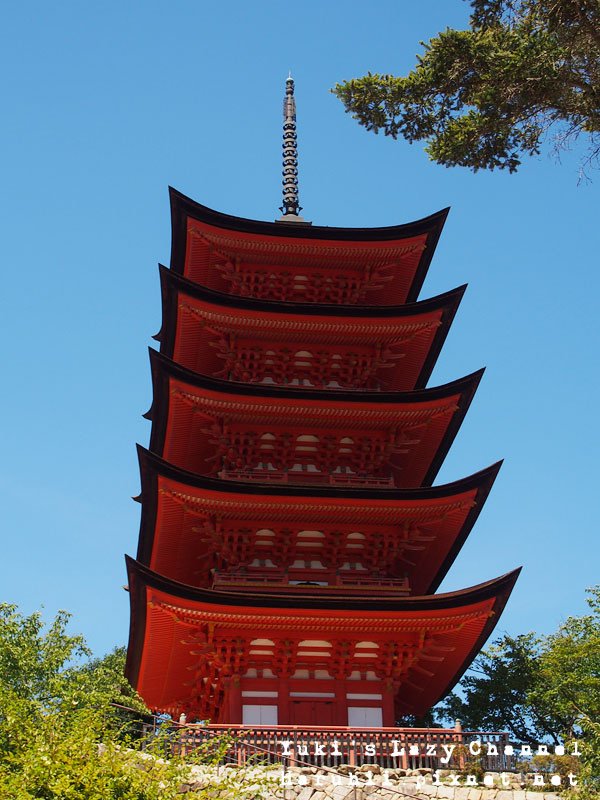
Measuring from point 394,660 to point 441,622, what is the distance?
52.4 inches

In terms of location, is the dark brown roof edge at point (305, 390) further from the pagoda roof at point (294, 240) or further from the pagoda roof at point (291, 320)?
the pagoda roof at point (294, 240)

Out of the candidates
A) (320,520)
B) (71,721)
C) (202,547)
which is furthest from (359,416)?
(71,721)

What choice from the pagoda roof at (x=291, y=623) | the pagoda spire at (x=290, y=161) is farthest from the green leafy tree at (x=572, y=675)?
the pagoda spire at (x=290, y=161)

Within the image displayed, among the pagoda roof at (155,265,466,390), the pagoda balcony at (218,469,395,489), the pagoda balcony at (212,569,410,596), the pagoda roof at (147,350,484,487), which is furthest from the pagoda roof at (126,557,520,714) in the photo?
the pagoda roof at (155,265,466,390)

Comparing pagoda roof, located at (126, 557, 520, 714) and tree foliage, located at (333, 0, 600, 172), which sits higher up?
tree foliage, located at (333, 0, 600, 172)

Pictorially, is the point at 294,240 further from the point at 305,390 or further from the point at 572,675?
the point at 572,675

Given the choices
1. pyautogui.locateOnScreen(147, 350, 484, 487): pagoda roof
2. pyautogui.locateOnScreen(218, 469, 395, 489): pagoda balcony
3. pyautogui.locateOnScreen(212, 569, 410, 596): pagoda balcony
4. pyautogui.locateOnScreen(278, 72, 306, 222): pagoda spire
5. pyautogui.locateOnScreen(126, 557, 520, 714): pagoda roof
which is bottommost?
pyautogui.locateOnScreen(126, 557, 520, 714): pagoda roof

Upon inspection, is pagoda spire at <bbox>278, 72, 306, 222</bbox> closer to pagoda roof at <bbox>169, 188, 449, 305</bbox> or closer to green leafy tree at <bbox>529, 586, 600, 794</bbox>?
pagoda roof at <bbox>169, 188, 449, 305</bbox>

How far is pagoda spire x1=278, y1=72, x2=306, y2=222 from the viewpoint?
31.7m

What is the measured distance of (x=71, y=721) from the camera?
16375mm

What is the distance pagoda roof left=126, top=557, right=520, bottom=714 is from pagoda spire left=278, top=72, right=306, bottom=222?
13.4 metres

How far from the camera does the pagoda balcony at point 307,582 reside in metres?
21.5

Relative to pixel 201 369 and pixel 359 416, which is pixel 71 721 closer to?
Result: pixel 359 416

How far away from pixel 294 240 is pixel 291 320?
9.35ft
